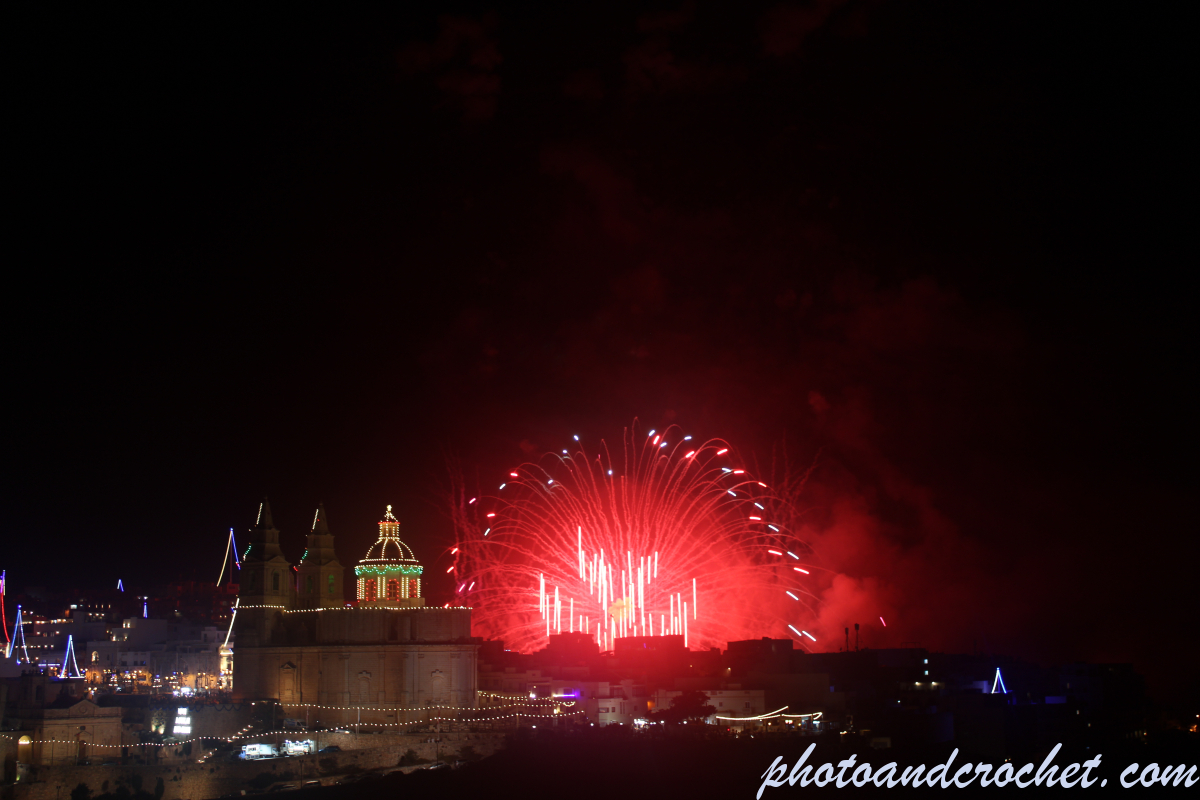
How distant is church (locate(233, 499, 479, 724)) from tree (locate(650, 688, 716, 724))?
13015mm

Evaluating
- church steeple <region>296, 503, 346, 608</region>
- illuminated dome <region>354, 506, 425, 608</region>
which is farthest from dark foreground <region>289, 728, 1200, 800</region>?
church steeple <region>296, 503, 346, 608</region>

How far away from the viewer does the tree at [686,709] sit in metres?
79.8

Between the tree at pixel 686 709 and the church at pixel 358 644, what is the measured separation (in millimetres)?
13015

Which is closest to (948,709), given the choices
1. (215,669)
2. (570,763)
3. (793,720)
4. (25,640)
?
(793,720)

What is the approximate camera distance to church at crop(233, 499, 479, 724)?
259 feet

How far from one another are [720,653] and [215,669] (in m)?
60.1

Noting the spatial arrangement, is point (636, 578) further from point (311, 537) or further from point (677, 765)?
point (311, 537)

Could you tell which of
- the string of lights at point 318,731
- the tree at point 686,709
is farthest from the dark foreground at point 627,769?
the tree at point 686,709

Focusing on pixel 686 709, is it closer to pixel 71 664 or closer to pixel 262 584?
pixel 262 584

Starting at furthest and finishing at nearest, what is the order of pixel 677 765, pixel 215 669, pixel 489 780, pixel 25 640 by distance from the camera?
pixel 25 640
pixel 215 669
pixel 677 765
pixel 489 780

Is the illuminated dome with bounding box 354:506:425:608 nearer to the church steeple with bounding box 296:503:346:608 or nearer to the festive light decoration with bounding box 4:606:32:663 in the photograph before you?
the church steeple with bounding box 296:503:346:608

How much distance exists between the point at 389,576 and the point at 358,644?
17.6 feet

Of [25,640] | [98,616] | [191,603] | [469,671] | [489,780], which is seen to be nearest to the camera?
[489,780]

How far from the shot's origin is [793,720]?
3282 inches
